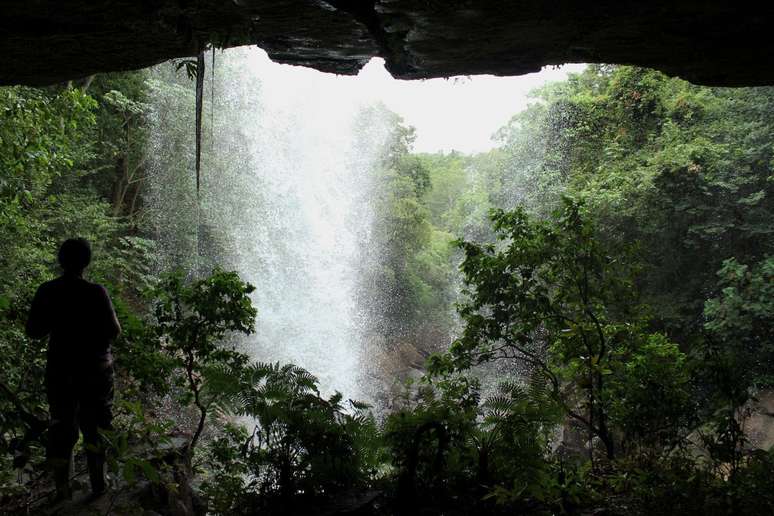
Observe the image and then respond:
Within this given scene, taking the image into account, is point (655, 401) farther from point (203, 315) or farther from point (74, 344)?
point (74, 344)

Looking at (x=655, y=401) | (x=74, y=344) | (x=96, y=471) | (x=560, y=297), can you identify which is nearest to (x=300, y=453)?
(x=96, y=471)

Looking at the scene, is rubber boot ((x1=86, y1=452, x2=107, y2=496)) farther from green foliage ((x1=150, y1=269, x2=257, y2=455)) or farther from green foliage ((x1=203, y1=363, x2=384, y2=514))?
green foliage ((x1=150, y1=269, x2=257, y2=455))

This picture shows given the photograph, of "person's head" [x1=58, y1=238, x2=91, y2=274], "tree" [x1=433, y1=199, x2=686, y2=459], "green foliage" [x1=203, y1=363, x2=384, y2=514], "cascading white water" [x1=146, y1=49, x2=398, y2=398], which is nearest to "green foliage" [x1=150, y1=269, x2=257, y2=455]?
"green foliage" [x1=203, y1=363, x2=384, y2=514]

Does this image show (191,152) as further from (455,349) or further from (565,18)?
(565,18)

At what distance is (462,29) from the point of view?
4195mm

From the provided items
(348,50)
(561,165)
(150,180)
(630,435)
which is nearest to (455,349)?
(630,435)

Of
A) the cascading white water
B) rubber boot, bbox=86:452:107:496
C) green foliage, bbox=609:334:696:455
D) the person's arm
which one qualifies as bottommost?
rubber boot, bbox=86:452:107:496

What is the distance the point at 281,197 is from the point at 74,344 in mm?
24509

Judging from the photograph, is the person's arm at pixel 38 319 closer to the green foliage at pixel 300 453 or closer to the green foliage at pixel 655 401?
the green foliage at pixel 300 453

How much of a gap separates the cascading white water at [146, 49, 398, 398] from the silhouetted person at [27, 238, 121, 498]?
16337 millimetres

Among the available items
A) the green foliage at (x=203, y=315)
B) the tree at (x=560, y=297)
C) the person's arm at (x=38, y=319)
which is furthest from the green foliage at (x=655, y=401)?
the person's arm at (x=38, y=319)

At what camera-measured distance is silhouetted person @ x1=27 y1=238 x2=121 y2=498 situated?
362 cm

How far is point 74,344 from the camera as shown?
3680 millimetres

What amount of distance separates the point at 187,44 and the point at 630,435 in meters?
4.75
